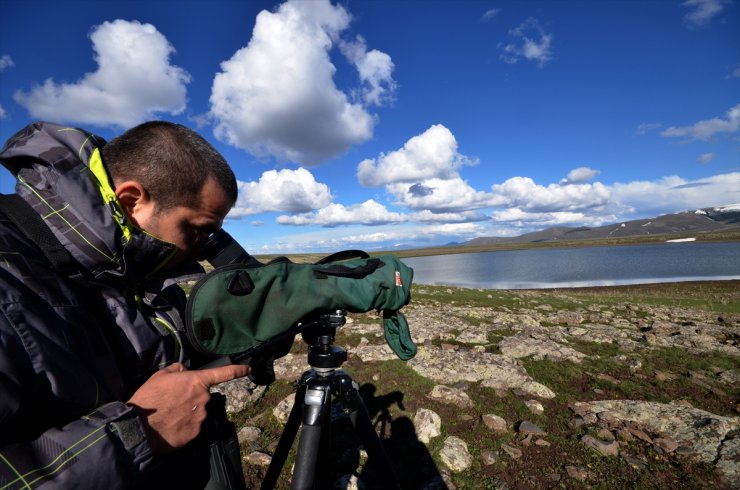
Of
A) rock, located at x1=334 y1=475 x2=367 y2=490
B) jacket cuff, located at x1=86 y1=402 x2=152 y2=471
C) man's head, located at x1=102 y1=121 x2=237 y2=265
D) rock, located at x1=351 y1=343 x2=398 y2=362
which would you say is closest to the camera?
jacket cuff, located at x1=86 y1=402 x2=152 y2=471

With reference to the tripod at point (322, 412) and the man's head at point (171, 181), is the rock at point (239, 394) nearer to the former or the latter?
the tripod at point (322, 412)

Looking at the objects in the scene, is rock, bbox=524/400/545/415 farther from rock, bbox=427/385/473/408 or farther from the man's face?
the man's face

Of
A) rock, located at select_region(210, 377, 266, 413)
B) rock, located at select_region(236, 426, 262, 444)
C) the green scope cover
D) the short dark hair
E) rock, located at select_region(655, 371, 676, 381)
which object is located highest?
the short dark hair

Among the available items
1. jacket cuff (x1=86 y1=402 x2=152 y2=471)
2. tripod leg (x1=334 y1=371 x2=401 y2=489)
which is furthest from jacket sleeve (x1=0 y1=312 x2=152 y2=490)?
tripod leg (x1=334 y1=371 x2=401 y2=489)

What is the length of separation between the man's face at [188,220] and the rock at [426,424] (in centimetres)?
455

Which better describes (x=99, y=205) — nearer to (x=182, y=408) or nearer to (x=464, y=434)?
(x=182, y=408)

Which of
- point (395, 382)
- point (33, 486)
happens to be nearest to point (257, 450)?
point (395, 382)

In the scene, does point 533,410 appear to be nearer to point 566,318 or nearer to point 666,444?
point 666,444

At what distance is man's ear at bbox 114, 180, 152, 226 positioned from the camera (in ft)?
7.42

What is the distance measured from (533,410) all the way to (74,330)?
6746 millimetres

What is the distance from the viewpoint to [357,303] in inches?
110

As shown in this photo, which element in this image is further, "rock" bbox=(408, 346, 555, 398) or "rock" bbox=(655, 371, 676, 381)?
"rock" bbox=(655, 371, 676, 381)

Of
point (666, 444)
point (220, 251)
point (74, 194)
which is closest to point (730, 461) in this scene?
point (666, 444)

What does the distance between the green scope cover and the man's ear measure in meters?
0.70
